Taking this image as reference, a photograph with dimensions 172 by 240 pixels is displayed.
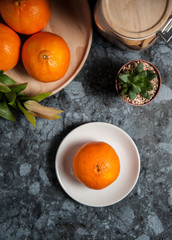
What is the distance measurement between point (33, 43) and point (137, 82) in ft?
1.14

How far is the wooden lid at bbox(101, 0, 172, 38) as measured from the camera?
Answer: 66 centimetres

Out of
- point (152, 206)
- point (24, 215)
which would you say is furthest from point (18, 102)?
point (152, 206)

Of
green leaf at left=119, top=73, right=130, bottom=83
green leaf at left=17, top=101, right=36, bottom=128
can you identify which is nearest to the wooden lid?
green leaf at left=119, top=73, right=130, bottom=83

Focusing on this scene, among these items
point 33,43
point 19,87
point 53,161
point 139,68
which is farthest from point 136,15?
point 53,161

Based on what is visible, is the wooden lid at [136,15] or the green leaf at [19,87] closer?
the wooden lid at [136,15]

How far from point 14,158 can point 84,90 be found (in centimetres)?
38

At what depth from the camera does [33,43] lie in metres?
0.76

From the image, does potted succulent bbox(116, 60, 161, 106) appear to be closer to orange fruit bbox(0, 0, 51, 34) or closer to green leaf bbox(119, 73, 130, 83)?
green leaf bbox(119, 73, 130, 83)

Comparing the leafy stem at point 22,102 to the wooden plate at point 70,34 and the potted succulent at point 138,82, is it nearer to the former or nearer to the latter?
the wooden plate at point 70,34

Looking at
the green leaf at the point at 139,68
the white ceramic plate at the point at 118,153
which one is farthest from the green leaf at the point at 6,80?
the green leaf at the point at 139,68

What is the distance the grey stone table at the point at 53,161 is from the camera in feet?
3.26

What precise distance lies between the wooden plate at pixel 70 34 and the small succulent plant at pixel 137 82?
16 cm

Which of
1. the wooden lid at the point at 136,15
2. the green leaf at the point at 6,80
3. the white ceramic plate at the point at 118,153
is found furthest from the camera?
the white ceramic plate at the point at 118,153

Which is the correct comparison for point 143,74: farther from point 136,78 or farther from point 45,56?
point 45,56
